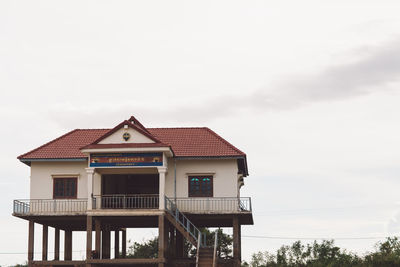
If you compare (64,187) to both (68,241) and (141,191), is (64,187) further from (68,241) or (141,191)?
(68,241)

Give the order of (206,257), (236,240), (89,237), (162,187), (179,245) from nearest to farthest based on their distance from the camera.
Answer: (206,257) → (162,187) → (89,237) → (236,240) → (179,245)

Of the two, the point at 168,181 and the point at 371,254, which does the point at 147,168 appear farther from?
the point at 371,254

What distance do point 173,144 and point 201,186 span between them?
3.17 meters

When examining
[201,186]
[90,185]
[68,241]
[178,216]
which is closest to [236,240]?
[178,216]

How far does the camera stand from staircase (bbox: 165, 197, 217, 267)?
38.2m

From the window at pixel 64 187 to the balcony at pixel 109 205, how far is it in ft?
1.48

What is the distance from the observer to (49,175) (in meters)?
41.8

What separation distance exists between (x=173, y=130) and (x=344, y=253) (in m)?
27.2

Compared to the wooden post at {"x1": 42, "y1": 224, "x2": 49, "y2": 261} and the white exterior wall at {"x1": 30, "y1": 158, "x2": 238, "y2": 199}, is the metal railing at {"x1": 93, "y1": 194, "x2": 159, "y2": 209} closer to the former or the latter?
the white exterior wall at {"x1": 30, "y1": 158, "x2": 238, "y2": 199}

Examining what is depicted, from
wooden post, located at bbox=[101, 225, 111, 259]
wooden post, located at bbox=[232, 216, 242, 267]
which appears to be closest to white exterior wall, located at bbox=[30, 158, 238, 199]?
wooden post, located at bbox=[232, 216, 242, 267]

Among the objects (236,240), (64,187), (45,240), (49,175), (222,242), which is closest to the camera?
(236,240)

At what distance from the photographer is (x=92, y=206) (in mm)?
40000

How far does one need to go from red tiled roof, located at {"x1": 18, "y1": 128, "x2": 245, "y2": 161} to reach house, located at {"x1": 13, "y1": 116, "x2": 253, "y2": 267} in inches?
2.2

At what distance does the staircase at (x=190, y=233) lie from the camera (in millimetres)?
38188
